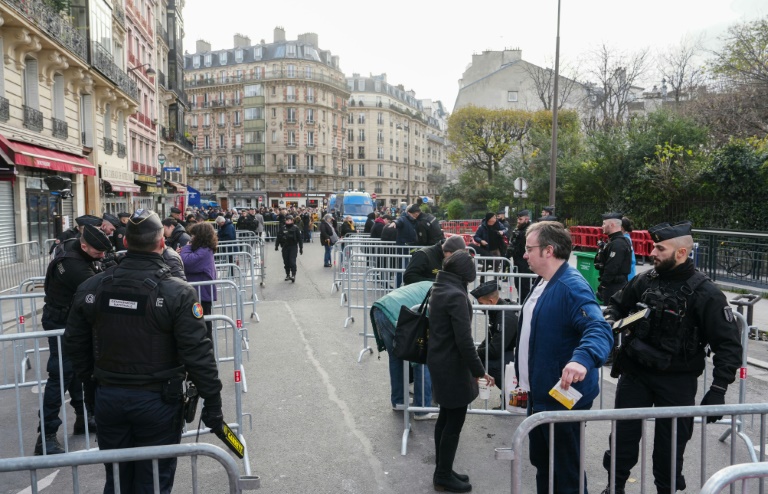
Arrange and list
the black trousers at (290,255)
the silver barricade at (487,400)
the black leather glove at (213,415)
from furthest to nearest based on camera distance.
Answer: the black trousers at (290,255) → the silver barricade at (487,400) → the black leather glove at (213,415)

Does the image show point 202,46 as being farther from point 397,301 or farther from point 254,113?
point 397,301

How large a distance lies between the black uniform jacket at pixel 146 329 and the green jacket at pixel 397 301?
2.08 meters

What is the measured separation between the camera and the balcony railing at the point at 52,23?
54.5 ft

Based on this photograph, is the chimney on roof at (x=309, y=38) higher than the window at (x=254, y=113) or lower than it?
higher

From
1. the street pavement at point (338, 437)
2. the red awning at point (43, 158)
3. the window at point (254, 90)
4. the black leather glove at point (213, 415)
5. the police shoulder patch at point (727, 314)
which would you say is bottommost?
the street pavement at point (338, 437)

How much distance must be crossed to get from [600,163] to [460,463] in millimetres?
21303

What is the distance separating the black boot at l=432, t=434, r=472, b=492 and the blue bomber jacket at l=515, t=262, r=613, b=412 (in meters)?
0.91

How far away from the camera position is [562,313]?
327cm

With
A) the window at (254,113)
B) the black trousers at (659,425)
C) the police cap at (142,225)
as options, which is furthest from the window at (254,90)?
the black trousers at (659,425)

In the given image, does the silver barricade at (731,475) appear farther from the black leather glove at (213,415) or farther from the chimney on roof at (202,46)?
the chimney on roof at (202,46)

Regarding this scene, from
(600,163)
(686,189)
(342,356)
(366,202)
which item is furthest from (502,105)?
(342,356)

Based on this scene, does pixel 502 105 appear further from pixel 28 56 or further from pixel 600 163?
pixel 28 56

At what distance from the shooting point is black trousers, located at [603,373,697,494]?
3611 millimetres

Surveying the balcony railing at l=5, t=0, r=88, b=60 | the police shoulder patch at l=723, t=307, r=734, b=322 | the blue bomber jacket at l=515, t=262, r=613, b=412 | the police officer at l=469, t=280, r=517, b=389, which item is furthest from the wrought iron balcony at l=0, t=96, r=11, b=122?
the police shoulder patch at l=723, t=307, r=734, b=322
